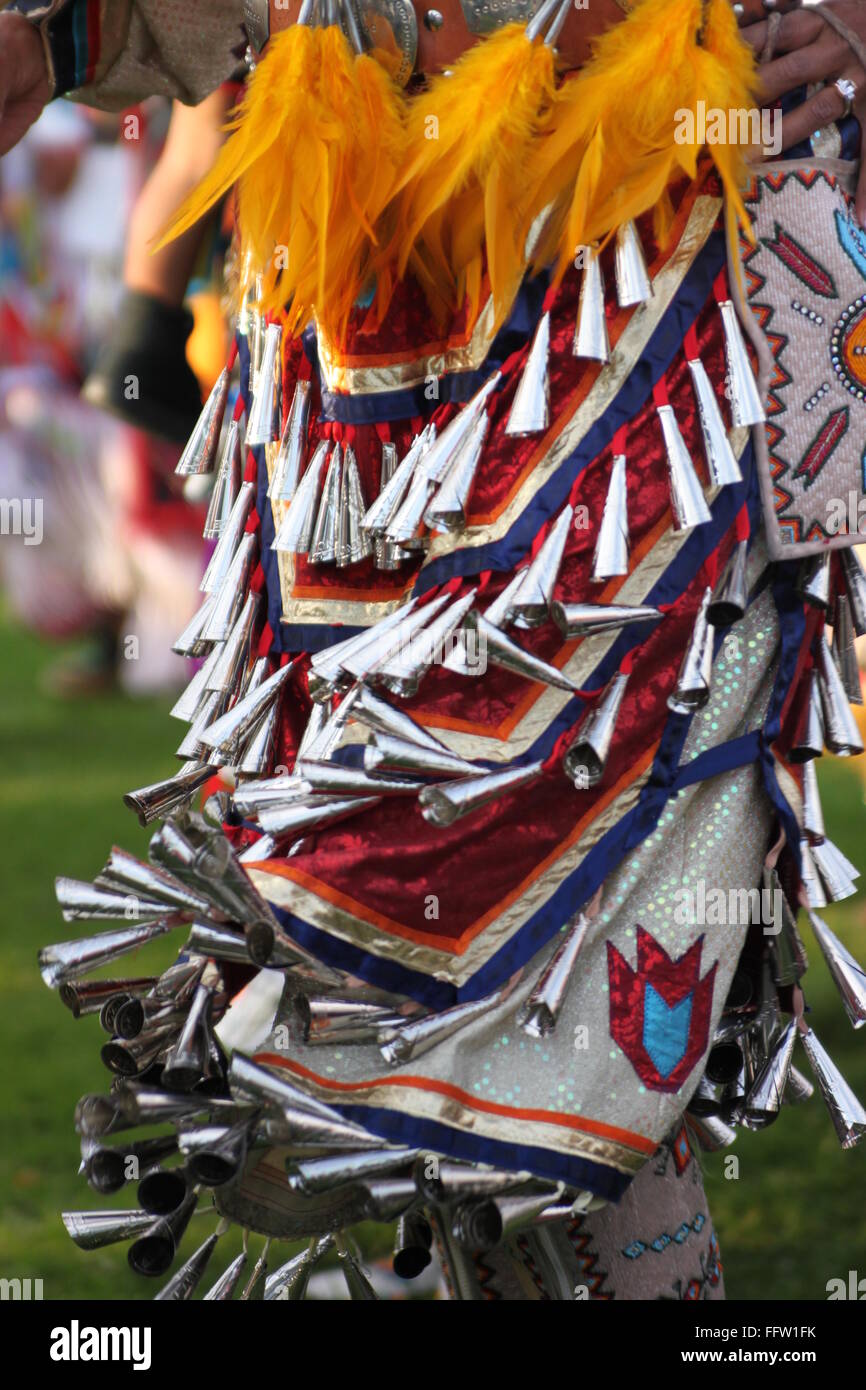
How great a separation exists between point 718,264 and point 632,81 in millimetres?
170

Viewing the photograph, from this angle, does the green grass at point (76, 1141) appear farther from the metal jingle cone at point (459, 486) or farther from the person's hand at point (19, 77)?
the person's hand at point (19, 77)

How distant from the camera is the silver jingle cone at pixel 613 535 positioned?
156 centimetres

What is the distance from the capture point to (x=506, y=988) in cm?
158

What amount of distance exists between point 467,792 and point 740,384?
0.42 meters

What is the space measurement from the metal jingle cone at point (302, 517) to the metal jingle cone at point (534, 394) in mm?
233

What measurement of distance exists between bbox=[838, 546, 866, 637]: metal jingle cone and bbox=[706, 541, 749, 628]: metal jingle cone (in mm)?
175

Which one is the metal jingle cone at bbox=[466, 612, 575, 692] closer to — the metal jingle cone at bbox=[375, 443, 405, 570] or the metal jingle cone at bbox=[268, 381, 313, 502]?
the metal jingle cone at bbox=[375, 443, 405, 570]

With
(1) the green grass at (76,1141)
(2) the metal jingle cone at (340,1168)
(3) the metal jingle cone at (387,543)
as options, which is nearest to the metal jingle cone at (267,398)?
(3) the metal jingle cone at (387,543)

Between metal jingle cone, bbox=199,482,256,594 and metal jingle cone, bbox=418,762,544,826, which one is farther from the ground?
metal jingle cone, bbox=199,482,256,594

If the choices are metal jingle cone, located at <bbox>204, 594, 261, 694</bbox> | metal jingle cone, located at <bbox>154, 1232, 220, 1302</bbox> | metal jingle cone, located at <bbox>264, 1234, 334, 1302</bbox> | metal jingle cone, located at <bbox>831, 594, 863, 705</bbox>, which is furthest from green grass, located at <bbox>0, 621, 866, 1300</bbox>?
metal jingle cone, located at <bbox>204, 594, 261, 694</bbox>

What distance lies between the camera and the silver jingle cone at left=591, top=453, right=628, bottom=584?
1.56 metres
